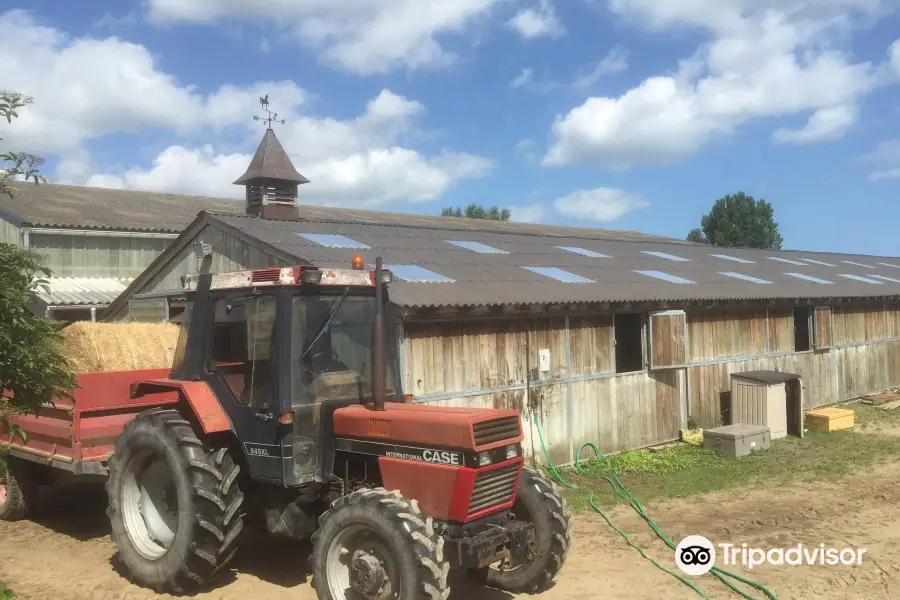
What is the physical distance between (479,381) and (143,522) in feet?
17.3

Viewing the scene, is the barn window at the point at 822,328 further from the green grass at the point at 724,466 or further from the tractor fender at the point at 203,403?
the tractor fender at the point at 203,403

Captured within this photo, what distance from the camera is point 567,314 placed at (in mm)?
11617

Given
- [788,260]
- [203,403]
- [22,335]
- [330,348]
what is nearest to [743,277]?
[788,260]

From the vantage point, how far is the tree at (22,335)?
4.48 metres

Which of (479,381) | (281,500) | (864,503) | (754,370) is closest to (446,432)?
(281,500)

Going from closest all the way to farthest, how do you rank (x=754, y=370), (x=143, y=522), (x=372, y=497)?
(x=372, y=497) → (x=143, y=522) → (x=754, y=370)

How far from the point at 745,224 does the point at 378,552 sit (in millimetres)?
67776

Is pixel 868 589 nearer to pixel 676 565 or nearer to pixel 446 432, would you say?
pixel 676 565

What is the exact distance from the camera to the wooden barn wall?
10289 millimetres

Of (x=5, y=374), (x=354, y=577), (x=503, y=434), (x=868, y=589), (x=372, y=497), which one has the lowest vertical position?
(x=868, y=589)

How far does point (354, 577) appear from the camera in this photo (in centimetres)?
503

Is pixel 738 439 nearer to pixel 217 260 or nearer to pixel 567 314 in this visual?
pixel 567 314

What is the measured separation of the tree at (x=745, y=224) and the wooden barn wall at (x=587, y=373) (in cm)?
5317

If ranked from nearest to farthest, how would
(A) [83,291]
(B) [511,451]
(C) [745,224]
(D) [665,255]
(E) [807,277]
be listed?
(B) [511,451], (D) [665,255], (E) [807,277], (A) [83,291], (C) [745,224]
